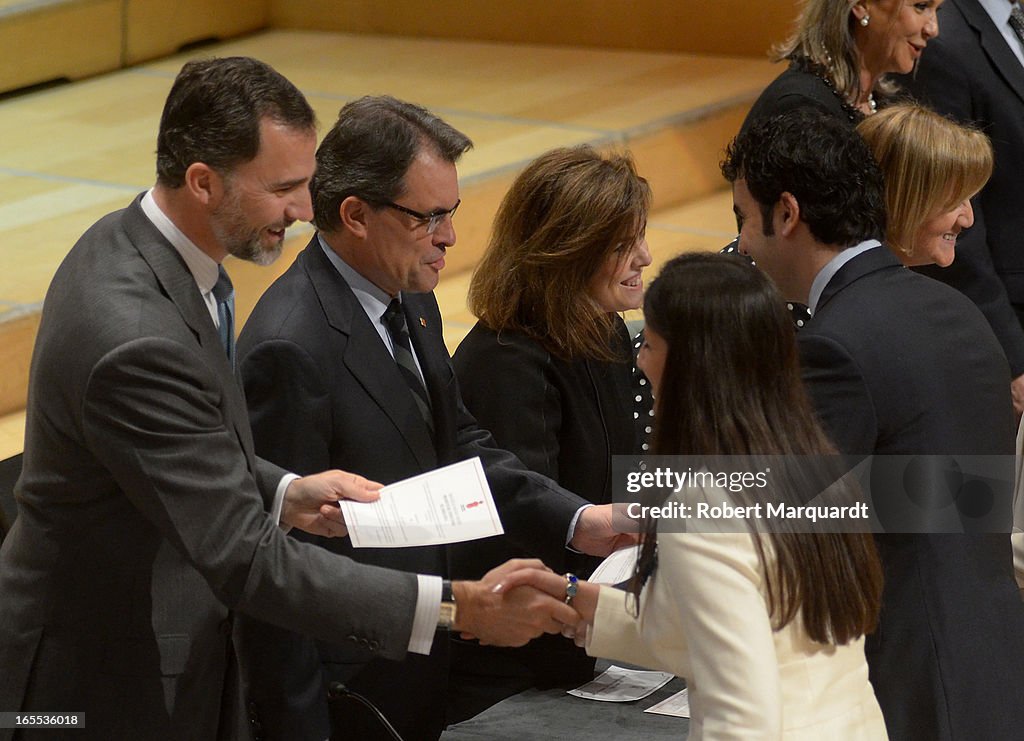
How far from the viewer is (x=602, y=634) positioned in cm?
217

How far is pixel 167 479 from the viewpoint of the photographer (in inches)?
79.7

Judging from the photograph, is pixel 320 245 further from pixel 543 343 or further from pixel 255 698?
pixel 255 698

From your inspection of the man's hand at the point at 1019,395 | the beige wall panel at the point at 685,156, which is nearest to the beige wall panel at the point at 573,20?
the beige wall panel at the point at 685,156

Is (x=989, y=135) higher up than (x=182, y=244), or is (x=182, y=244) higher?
(x=182, y=244)

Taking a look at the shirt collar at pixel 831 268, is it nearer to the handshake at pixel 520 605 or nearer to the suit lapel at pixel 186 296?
the handshake at pixel 520 605

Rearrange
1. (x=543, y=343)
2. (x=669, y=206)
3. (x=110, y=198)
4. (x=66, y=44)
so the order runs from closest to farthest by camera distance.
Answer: (x=543, y=343)
(x=110, y=198)
(x=669, y=206)
(x=66, y=44)

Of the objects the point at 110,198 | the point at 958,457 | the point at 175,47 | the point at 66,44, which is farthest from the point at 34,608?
the point at 175,47

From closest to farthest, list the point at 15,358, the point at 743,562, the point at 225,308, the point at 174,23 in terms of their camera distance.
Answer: the point at 743,562 → the point at 225,308 → the point at 15,358 → the point at 174,23

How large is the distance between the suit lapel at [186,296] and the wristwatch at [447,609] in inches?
14.6

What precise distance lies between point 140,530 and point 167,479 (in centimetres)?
16

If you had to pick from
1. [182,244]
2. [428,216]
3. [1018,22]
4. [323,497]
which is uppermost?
[1018,22]

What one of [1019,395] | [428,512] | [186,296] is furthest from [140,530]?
[1019,395]

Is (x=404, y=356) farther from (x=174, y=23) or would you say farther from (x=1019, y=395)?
(x=174, y=23)

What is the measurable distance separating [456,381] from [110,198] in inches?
105
